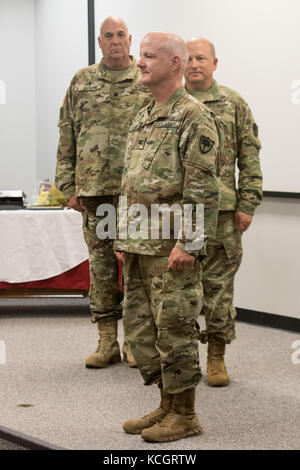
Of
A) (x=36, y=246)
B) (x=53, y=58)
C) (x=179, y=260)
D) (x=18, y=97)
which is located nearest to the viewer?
(x=179, y=260)

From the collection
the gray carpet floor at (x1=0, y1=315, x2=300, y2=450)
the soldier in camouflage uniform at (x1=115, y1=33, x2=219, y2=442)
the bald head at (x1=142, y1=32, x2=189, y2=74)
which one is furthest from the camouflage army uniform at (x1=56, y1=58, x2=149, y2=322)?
the bald head at (x1=142, y1=32, x2=189, y2=74)

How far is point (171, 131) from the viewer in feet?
8.63

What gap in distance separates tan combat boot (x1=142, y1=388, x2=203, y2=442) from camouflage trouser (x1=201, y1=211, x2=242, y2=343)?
736 mm

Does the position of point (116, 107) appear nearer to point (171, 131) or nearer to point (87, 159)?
point (87, 159)

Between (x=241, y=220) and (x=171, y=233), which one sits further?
Answer: (x=241, y=220)

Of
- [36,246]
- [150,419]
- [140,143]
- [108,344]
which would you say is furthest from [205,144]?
[36,246]

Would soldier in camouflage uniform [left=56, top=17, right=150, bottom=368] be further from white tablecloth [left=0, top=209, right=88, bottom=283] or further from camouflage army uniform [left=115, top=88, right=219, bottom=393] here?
white tablecloth [left=0, top=209, right=88, bottom=283]

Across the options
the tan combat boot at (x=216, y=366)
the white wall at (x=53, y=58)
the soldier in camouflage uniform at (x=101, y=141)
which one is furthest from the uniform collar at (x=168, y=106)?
the white wall at (x=53, y=58)

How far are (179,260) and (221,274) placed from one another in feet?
3.00

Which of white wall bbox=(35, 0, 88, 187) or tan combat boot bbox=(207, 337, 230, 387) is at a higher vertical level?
white wall bbox=(35, 0, 88, 187)

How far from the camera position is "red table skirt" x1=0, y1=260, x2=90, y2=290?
197 inches

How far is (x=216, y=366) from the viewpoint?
3.49 meters

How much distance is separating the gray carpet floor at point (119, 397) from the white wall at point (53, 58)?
2.60 meters

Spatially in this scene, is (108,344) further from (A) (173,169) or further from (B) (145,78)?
(B) (145,78)
